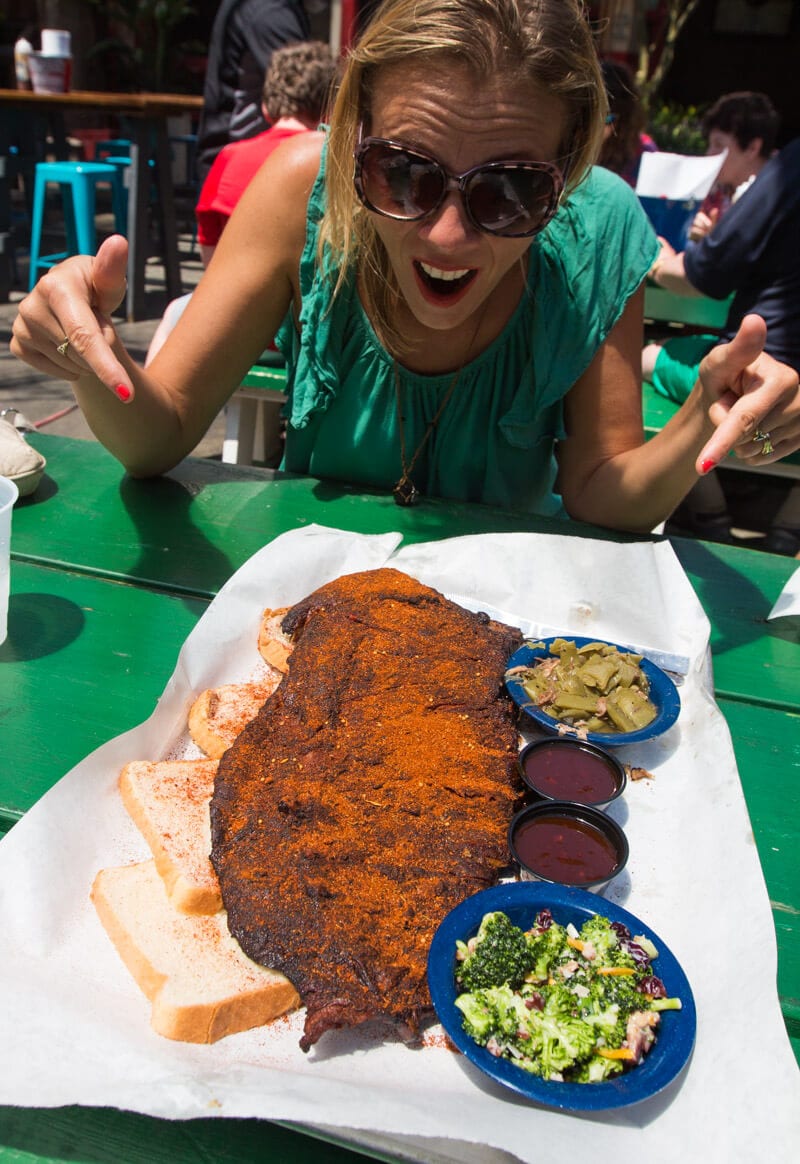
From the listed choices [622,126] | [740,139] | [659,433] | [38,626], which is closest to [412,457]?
[659,433]

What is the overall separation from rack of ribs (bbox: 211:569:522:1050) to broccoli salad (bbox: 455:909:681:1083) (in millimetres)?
96

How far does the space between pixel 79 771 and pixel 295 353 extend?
1713 millimetres

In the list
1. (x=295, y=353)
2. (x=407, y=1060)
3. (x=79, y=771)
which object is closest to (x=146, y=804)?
(x=79, y=771)

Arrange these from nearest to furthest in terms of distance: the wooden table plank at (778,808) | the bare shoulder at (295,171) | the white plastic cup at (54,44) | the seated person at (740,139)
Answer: the wooden table plank at (778,808), the bare shoulder at (295,171), the seated person at (740,139), the white plastic cup at (54,44)

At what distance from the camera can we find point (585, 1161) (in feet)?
3.27

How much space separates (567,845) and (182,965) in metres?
0.61

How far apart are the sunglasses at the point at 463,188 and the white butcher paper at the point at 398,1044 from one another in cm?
110

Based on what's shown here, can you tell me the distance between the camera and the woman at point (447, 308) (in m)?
1.97

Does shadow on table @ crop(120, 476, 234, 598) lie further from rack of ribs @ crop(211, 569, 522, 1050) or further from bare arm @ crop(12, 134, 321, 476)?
rack of ribs @ crop(211, 569, 522, 1050)

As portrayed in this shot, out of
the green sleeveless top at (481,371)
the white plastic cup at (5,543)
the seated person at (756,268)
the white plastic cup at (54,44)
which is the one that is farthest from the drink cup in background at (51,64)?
the white plastic cup at (5,543)

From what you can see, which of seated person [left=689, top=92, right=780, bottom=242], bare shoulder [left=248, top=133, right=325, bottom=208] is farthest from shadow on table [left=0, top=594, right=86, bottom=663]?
seated person [left=689, top=92, right=780, bottom=242]

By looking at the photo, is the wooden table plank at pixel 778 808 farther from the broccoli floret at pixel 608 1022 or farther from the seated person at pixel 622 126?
the seated person at pixel 622 126

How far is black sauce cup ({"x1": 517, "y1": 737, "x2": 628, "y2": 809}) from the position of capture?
4.97 ft

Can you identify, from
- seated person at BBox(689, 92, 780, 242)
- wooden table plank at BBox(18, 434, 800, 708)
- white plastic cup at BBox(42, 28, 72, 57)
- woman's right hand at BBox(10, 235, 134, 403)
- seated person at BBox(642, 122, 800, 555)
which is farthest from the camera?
white plastic cup at BBox(42, 28, 72, 57)
